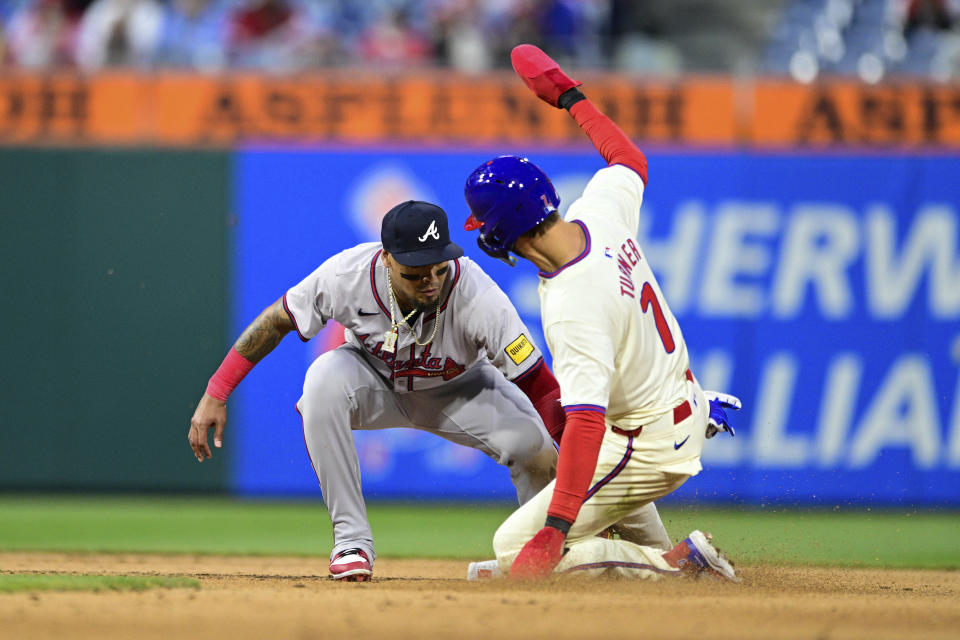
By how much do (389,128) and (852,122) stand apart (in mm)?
3341

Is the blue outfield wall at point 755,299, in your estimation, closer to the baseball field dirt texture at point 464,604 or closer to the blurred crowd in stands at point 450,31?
the blurred crowd in stands at point 450,31

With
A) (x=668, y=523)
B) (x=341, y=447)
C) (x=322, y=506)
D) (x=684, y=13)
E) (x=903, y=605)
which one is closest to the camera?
(x=903, y=605)

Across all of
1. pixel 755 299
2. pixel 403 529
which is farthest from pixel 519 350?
pixel 755 299

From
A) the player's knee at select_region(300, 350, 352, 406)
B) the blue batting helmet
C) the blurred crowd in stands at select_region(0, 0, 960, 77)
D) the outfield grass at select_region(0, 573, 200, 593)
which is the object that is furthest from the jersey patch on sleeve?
the blurred crowd in stands at select_region(0, 0, 960, 77)

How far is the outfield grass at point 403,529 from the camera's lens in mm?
6457

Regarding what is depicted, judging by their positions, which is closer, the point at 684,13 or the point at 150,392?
the point at 150,392

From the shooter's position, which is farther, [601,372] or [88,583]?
[88,583]

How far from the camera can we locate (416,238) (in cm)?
457

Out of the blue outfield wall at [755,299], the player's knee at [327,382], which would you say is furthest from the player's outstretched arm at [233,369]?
the blue outfield wall at [755,299]

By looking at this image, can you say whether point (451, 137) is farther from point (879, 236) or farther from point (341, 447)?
point (341, 447)

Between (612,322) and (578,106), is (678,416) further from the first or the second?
(578,106)

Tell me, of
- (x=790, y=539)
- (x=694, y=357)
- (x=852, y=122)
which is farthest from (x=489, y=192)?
(x=852, y=122)

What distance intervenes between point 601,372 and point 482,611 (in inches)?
34.6

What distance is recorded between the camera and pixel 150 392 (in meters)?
8.56
